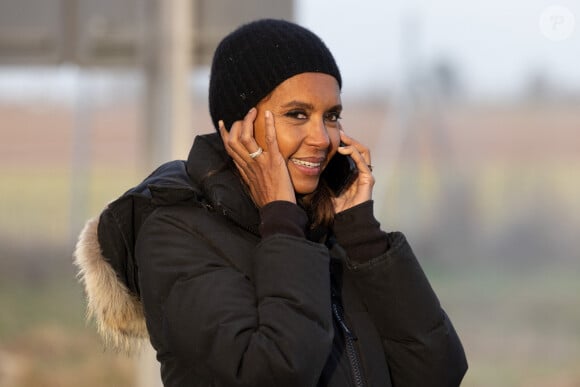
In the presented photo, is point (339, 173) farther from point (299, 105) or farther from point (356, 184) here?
point (299, 105)

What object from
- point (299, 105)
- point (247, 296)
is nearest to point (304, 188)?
point (299, 105)

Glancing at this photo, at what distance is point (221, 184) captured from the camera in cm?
204

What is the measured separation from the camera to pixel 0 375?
15.7 ft

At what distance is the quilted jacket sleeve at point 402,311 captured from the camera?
2.06 m

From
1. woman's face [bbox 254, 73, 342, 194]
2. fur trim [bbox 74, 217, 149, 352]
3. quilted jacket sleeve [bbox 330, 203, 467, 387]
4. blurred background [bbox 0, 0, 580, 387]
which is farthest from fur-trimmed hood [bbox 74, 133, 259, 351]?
blurred background [bbox 0, 0, 580, 387]

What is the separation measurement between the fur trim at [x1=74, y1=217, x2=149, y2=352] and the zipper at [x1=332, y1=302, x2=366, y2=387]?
38 cm

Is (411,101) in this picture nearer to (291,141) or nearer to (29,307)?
(29,307)

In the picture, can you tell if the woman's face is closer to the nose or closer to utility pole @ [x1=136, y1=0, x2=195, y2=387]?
the nose

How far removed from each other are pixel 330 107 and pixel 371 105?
2403 millimetres

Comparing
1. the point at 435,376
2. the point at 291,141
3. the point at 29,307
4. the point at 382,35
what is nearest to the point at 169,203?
the point at 291,141

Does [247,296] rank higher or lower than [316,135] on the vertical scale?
lower

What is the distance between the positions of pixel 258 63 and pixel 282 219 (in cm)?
30

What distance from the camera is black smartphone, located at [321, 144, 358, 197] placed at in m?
2.21

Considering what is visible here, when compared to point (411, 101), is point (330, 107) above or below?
above
